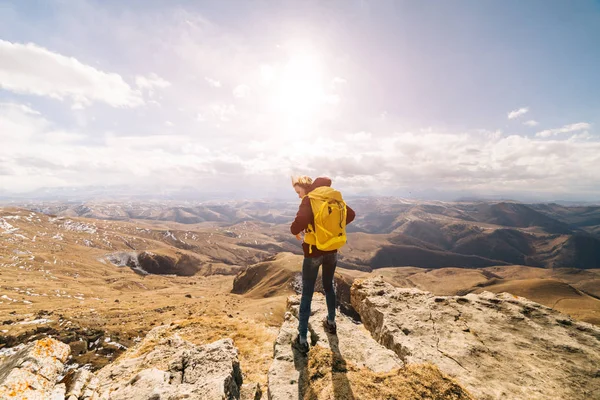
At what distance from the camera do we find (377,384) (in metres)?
5.17

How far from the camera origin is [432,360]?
23.0 ft

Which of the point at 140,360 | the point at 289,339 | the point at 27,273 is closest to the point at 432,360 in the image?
the point at 289,339

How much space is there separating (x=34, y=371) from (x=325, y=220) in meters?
7.52

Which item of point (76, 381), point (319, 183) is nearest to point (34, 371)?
point (76, 381)

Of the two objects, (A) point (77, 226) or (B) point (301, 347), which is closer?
(B) point (301, 347)

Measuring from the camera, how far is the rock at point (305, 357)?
19.3ft

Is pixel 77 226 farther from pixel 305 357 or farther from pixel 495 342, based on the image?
pixel 495 342

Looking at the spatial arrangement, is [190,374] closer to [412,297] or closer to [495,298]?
[412,297]

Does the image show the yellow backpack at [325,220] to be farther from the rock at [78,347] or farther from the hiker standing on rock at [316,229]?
the rock at [78,347]

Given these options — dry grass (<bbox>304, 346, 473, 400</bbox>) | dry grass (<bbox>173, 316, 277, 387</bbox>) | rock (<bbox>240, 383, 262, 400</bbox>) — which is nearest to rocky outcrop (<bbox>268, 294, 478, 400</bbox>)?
dry grass (<bbox>304, 346, 473, 400</bbox>)

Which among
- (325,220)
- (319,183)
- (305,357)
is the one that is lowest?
(305,357)

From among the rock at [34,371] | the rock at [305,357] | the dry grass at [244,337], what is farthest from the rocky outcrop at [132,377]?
the dry grass at [244,337]

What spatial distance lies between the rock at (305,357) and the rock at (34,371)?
192 inches

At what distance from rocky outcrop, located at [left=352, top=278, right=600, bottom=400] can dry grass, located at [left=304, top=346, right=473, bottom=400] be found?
1661 mm
